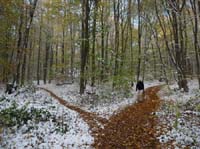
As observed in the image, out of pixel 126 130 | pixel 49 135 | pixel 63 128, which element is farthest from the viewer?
pixel 63 128

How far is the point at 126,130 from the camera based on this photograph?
11.0m

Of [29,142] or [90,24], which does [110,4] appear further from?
[29,142]

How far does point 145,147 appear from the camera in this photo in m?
8.86

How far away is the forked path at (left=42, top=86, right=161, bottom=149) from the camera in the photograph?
30.3ft

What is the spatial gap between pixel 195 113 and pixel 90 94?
36.8ft

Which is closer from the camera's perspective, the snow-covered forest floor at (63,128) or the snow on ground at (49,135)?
the snow-covered forest floor at (63,128)

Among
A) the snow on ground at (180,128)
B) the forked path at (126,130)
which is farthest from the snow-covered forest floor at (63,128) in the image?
the forked path at (126,130)

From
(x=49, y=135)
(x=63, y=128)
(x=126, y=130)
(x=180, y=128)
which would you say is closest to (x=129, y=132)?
(x=126, y=130)

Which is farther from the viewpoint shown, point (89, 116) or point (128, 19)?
point (128, 19)

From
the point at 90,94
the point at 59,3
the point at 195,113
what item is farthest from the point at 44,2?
the point at 195,113

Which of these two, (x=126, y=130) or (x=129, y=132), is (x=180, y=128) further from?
(x=126, y=130)

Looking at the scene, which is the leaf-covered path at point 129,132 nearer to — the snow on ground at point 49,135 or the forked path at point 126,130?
the forked path at point 126,130

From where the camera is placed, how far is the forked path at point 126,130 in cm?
923

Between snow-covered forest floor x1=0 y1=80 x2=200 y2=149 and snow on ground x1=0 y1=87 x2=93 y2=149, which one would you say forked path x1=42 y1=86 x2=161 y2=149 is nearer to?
snow-covered forest floor x1=0 y1=80 x2=200 y2=149
